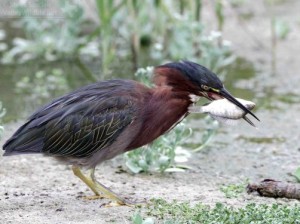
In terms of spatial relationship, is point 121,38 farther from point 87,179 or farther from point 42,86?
point 87,179

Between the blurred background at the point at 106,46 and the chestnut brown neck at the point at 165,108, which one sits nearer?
the chestnut brown neck at the point at 165,108

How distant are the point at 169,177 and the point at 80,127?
115cm

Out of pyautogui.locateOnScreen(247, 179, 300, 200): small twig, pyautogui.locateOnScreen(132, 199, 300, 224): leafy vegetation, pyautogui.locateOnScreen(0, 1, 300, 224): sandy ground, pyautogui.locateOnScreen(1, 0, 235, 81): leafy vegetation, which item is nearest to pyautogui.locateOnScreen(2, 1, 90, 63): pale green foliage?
pyautogui.locateOnScreen(1, 0, 235, 81): leafy vegetation

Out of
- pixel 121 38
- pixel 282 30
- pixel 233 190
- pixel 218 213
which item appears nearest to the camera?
pixel 218 213

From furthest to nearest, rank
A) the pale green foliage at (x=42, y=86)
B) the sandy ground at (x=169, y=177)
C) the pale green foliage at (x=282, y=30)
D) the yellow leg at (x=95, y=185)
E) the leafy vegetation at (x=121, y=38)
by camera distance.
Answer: the pale green foliage at (x=282, y=30) → the leafy vegetation at (x=121, y=38) → the pale green foliage at (x=42, y=86) → the yellow leg at (x=95, y=185) → the sandy ground at (x=169, y=177)

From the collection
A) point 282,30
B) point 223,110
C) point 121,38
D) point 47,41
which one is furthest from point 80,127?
point 282,30

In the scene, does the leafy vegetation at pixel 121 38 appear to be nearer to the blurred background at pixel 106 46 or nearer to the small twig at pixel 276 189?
the blurred background at pixel 106 46

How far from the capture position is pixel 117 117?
576cm

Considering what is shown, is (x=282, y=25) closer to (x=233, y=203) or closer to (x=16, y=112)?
(x=16, y=112)

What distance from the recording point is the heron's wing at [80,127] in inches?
227

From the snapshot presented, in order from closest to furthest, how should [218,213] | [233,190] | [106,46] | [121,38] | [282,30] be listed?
[218,213] < [233,190] < [106,46] < [121,38] < [282,30]

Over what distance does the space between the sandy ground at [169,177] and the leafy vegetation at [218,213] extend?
0.68 ft

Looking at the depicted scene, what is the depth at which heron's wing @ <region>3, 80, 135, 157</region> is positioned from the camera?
5.75 meters

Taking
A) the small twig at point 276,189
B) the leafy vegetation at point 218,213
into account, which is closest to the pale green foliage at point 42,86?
the small twig at point 276,189
